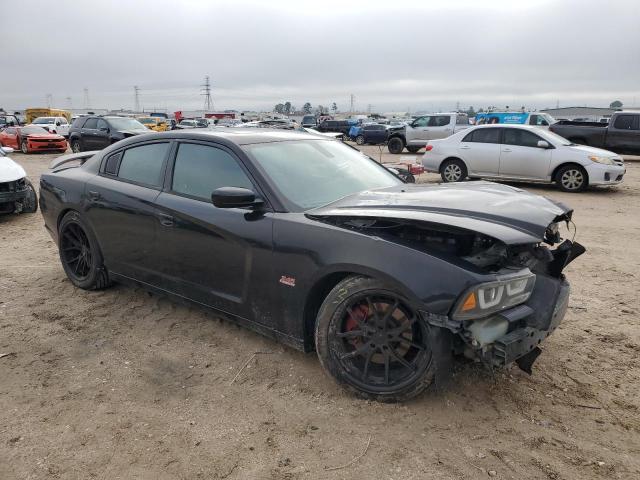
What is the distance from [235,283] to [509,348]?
1.76 meters

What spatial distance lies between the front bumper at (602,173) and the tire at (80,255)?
9870mm

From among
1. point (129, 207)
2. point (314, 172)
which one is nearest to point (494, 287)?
point (314, 172)

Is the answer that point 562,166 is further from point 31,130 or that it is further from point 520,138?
point 31,130

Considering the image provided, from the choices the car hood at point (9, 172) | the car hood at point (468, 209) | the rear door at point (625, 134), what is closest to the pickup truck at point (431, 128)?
the rear door at point (625, 134)

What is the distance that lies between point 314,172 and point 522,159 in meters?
8.90

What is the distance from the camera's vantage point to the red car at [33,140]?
70.4ft

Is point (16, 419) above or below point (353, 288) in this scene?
below

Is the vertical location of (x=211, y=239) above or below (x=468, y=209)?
below

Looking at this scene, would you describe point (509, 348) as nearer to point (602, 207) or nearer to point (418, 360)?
point (418, 360)

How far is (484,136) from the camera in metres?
11.8

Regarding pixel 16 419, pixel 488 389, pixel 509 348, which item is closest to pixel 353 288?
pixel 509 348

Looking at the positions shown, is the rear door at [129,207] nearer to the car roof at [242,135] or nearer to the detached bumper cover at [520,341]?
the car roof at [242,135]

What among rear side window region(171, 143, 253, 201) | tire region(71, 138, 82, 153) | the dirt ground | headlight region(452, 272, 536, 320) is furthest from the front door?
tire region(71, 138, 82, 153)

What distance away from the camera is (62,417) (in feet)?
9.21
